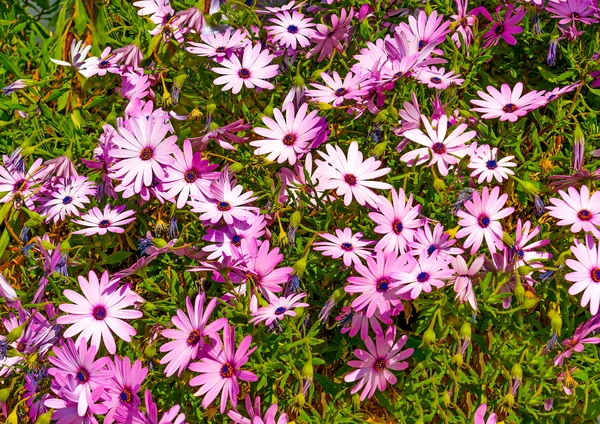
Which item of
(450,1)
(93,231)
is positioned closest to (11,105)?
(93,231)

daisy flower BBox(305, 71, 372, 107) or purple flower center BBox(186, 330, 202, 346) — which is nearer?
purple flower center BBox(186, 330, 202, 346)

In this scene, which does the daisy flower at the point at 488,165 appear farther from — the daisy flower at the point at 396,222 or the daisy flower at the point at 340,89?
the daisy flower at the point at 340,89

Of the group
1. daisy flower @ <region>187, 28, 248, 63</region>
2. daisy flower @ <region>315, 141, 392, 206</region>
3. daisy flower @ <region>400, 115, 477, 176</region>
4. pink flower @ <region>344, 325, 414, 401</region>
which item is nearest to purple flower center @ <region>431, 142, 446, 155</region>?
daisy flower @ <region>400, 115, 477, 176</region>

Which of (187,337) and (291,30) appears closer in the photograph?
(187,337)

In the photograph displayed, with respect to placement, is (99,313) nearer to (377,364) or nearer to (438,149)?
(377,364)

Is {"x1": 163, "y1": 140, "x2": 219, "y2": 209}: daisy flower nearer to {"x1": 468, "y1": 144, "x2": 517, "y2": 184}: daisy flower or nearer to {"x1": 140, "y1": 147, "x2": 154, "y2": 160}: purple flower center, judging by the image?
{"x1": 140, "y1": 147, "x2": 154, "y2": 160}: purple flower center

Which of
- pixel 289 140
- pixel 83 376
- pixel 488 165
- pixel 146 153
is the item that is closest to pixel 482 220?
pixel 488 165
